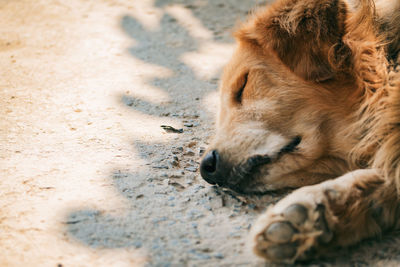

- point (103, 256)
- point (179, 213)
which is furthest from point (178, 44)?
point (103, 256)

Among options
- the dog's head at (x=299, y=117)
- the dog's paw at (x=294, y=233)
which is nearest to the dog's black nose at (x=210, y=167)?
the dog's head at (x=299, y=117)

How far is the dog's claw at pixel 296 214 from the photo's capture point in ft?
5.74

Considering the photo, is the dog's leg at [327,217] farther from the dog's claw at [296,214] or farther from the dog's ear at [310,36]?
the dog's ear at [310,36]

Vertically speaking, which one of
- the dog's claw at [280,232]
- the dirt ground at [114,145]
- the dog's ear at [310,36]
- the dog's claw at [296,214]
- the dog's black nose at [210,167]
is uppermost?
the dog's ear at [310,36]

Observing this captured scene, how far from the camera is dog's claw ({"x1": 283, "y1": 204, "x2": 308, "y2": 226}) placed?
1748 millimetres

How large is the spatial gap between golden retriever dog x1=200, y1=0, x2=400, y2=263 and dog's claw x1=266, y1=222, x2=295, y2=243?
0.38m

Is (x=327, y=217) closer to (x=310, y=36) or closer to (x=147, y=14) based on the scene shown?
Result: (x=310, y=36)

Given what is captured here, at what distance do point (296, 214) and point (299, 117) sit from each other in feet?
2.62

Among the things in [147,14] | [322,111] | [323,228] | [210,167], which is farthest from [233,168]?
[147,14]

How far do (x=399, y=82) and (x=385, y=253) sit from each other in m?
0.88

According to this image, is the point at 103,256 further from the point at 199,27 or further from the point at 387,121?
the point at 199,27

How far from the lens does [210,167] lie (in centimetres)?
240

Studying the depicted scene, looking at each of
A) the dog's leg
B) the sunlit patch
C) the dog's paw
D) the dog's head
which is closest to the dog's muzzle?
the dog's head

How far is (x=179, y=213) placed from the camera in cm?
219
